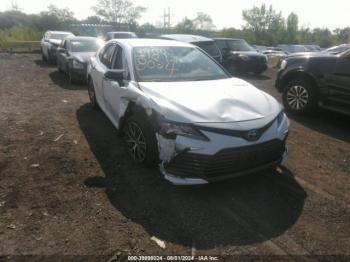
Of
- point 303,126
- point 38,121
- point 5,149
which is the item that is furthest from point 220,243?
point 38,121

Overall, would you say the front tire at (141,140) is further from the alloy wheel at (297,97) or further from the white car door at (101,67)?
the alloy wheel at (297,97)

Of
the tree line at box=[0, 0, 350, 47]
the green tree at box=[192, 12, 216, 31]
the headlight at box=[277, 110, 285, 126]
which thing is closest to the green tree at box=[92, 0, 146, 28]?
the tree line at box=[0, 0, 350, 47]

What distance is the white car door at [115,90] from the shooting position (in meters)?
4.49

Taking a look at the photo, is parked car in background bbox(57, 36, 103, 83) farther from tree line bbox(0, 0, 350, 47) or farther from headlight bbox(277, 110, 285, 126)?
tree line bbox(0, 0, 350, 47)

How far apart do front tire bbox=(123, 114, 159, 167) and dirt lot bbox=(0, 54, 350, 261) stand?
0.70 ft

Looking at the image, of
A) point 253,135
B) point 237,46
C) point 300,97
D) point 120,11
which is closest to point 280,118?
point 253,135

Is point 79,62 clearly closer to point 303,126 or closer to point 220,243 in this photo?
point 303,126

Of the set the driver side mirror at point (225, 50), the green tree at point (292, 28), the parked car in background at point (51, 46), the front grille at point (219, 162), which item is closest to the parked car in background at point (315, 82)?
the front grille at point (219, 162)

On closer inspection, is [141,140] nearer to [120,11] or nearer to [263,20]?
[120,11]

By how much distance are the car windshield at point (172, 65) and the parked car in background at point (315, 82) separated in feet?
8.38

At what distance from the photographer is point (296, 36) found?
81.4 meters

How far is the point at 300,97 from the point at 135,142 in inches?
167

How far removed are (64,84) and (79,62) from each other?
3.09 ft

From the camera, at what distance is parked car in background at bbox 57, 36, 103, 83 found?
9797 millimetres
